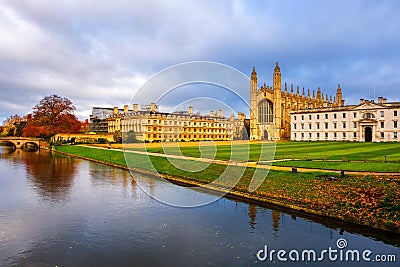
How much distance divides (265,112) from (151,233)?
70.9 metres

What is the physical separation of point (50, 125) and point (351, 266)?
2473 inches

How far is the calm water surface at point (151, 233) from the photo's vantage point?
926 centimetres

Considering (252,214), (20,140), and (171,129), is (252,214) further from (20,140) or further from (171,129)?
(20,140)

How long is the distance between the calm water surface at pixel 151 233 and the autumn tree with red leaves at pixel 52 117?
4843 centimetres

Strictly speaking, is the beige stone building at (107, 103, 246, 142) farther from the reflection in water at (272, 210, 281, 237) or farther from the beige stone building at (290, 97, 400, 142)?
the reflection in water at (272, 210, 281, 237)

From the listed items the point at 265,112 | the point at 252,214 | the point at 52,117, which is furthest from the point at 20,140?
the point at 252,214

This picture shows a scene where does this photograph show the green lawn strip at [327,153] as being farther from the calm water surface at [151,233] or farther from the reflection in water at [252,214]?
the calm water surface at [151,233]

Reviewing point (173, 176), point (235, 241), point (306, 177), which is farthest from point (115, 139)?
point (235, 241)

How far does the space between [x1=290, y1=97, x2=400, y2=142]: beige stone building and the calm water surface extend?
52.6 metres

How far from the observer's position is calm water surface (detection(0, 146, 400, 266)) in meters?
9.26

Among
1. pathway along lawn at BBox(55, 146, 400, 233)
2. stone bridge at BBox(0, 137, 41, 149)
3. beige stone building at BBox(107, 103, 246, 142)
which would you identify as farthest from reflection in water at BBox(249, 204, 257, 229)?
stone bridge at BBox(0, 137, 41, 149)

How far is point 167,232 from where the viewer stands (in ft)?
37.5

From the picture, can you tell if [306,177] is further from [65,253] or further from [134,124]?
[134,124]

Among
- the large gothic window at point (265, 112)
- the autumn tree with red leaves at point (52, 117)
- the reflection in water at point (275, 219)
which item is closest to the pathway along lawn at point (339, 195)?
the reflection in water at point (275, 219)
